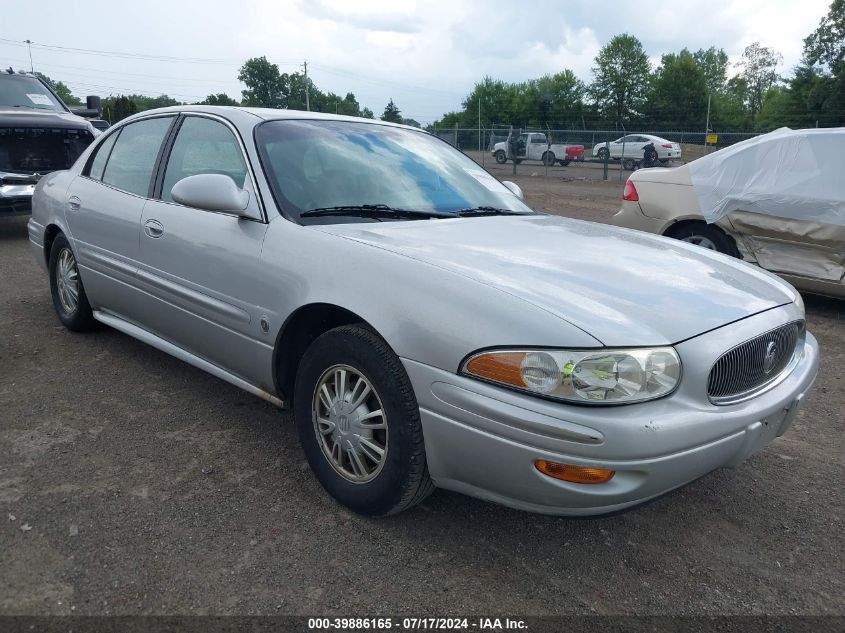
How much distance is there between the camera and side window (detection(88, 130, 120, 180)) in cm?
424

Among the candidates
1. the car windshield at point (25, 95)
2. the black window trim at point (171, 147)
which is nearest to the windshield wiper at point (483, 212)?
the black window trim at point (171, 147)

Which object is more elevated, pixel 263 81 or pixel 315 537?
pixel 263 81

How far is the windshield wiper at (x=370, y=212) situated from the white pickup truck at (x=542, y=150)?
946 inches

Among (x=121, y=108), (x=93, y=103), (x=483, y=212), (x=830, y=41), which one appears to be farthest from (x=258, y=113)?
(x=830, y=41)

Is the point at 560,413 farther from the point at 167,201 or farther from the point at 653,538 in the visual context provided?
the point at 167,201

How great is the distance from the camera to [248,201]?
2947 millimetres

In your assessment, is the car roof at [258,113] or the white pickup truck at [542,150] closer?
the car roof at [258,113]

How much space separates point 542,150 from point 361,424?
26327mm

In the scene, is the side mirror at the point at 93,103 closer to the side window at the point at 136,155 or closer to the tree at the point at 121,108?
the side window at the point at 136,155

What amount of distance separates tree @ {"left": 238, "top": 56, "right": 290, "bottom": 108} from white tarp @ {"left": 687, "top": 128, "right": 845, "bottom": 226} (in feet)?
303

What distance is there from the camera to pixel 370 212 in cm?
300

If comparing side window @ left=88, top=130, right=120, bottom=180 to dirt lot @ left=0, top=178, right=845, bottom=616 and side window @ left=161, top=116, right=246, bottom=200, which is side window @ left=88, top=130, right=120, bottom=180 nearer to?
side window @ left=161, top=116, right=246, bottom=200

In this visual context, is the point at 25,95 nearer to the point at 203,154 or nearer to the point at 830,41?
the point at 203,154

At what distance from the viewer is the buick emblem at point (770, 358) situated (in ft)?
7.97
